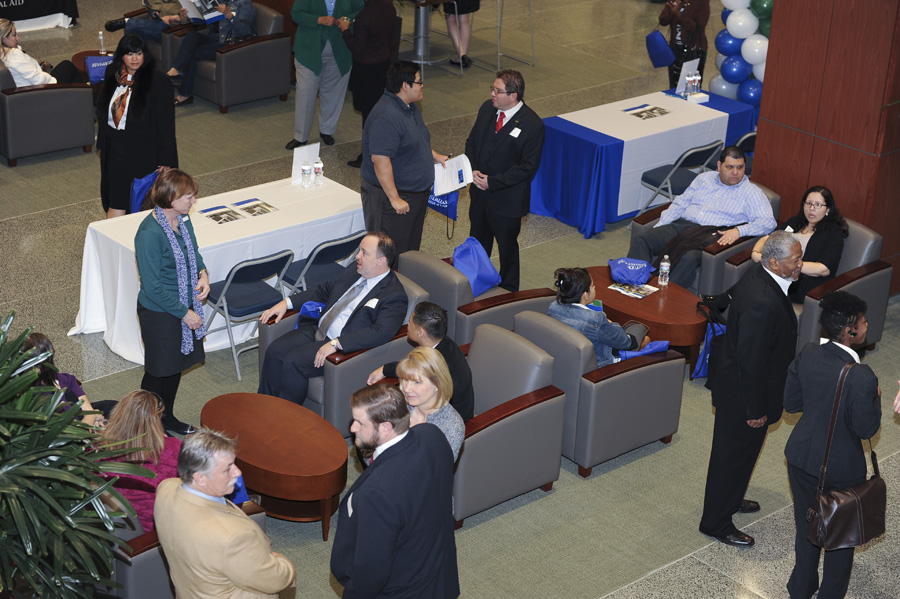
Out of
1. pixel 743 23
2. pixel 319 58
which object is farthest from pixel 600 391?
pixel 743 23

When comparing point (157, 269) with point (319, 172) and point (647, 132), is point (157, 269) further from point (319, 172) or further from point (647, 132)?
point (647, 132)

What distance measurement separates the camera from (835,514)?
13.3 ft

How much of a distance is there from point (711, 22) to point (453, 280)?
32.4 ft

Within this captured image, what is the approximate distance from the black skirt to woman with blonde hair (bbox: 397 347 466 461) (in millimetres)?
1829

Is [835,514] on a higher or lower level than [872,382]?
lower

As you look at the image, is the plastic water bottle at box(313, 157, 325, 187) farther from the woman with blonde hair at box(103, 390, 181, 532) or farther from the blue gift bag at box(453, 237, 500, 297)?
the woman with blonde hair at box(103, 390, 181, 532)

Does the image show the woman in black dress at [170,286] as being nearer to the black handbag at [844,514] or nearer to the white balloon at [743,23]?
the black handbag at [844,514]

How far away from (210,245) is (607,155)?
323cm

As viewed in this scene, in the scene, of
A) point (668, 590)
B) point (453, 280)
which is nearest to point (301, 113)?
point (453, 280)

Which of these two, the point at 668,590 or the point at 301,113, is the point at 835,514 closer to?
the point at 668,590

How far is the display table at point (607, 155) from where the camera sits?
797cm

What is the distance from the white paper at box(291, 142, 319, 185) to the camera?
7.01 metres

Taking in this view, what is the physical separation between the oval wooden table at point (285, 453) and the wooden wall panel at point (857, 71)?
155 inches

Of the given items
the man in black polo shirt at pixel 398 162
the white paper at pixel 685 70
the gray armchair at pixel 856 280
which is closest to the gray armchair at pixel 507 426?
the man in black polo shirt at pixel 398 162
